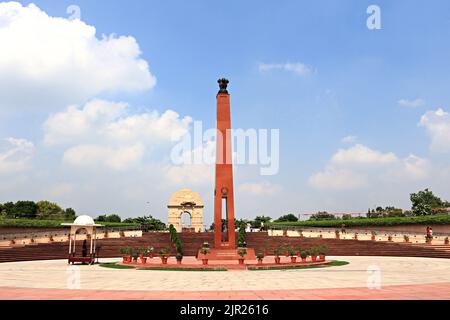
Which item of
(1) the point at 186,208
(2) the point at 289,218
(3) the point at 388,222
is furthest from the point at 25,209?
(3) the point at 388,222

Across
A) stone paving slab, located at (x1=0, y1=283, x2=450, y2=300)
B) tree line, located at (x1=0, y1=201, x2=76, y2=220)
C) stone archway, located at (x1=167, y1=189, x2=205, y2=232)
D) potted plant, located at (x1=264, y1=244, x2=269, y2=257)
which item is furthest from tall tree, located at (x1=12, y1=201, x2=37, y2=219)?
stone paving slab, located at (x1=0, y1=283, x2=450, y2=300)

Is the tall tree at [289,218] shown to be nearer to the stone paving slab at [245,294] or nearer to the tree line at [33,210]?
the tree line at [33,210]

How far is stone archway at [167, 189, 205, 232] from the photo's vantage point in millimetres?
64125

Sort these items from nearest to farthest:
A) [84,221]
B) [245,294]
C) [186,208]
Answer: [245,294] < [84,221] < [186,208]

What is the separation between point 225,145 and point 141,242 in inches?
549

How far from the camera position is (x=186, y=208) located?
213ft

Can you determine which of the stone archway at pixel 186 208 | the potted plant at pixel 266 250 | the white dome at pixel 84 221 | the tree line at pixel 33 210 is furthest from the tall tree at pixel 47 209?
the white dome at pixel 84 221

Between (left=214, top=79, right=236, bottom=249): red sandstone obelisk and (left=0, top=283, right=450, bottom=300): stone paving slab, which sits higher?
(left=214, top=79, right=236, bottom=249): red sandstone obelisk

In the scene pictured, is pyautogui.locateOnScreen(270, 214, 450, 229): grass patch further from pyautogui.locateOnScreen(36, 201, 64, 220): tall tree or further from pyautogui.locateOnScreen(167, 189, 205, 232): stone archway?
pyautogui.locateOnScreen(36, 201, 64, 220): tall tree

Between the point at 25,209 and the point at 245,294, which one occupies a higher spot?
the point at 25,209

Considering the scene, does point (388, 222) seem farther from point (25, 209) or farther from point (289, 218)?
point (25, 209)

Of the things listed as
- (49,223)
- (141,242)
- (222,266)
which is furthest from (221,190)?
(49,223)
